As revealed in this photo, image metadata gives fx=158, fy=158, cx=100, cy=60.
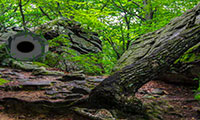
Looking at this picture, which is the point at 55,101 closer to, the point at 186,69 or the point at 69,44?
the point at 186,69

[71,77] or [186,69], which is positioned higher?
[186,69]

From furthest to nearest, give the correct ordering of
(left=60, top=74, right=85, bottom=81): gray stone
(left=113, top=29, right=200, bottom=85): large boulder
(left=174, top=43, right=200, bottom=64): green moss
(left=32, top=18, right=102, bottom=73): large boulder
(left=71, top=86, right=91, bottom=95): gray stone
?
(left=32, top=18, right=102, bottom=73): large boulder, (left=60, top=74, right=85, bottom=81): gray stone, (left=174, top=43, right=200, bottom=64): green moss, (left=113, top=29, right=200, bottom=85): large boulder, (left=71, top=86, right=91, bottom=95): gray stone

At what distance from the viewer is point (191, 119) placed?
134 inches

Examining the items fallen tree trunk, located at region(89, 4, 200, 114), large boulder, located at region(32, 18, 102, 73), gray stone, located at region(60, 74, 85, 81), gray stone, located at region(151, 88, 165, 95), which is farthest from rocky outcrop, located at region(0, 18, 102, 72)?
fallen tree trunk, located at region(89, 4, 200, 114)

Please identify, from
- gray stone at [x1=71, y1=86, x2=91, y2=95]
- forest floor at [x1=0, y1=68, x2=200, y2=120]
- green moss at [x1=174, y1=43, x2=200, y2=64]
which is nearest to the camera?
forest floor at [x1=0, y1=68, x2=200, y2=120]

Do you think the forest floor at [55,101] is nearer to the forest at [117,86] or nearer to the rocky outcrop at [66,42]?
the forest at [117,86]

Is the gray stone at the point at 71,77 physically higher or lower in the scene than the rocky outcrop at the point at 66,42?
lower

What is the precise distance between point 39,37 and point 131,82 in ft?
19.5

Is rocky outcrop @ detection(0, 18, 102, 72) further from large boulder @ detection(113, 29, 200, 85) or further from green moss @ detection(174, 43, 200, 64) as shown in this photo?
green moss @ detection(174, 43, 200, 64)

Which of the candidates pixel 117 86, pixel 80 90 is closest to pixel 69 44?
pixel 80 90

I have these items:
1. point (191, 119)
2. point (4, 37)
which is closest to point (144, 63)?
point (191, 119)

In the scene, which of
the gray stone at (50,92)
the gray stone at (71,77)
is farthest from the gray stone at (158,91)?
the gray stone at (50,92)

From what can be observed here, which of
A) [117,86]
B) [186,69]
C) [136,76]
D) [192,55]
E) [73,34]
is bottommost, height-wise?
[117,86]

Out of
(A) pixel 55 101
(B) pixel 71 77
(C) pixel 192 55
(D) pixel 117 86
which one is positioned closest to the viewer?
(D) pixel 117 86
